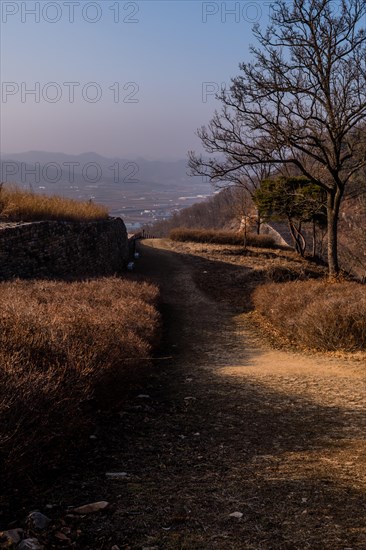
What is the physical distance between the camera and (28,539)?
2.56 meters

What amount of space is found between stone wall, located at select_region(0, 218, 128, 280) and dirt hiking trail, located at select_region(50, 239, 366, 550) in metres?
5.74

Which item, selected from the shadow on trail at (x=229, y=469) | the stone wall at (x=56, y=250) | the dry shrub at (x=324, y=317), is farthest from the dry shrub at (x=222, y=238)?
the shadow on trail at (x=229, y=469)

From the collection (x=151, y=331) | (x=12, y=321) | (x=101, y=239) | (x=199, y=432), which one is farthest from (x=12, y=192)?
(x=199, y=432)

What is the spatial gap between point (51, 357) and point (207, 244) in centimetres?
2462

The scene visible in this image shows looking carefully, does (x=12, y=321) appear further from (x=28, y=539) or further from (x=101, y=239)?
(x=101, y=239)

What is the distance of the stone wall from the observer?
1244cm

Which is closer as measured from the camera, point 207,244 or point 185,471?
point 185,471

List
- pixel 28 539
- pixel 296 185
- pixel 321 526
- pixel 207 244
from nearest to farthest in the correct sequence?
pixel 28 539 < pixel 321 526 < pixel 296 185 < pixel 207 244

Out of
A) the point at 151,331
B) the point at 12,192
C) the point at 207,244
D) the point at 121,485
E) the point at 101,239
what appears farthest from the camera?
the point at 207,244

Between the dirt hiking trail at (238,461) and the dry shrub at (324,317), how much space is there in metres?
Result: 0.64

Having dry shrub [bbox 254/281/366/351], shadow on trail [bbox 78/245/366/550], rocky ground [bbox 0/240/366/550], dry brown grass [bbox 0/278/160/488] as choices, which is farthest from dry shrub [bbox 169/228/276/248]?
shadow on trail [bbox 78/245/366/550]

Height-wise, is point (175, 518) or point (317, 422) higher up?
point (175, 518)

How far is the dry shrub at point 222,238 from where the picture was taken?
29133mm

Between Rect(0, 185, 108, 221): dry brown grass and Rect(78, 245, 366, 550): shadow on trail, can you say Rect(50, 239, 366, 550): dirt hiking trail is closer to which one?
Rect(78, 245, 366, 550): shadow on trail
